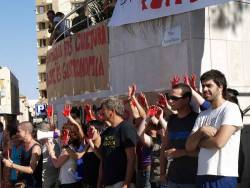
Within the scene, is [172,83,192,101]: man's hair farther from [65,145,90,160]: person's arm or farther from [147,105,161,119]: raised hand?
[65,145,90,160]: person's arm

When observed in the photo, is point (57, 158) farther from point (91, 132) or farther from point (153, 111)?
point (153, 111)

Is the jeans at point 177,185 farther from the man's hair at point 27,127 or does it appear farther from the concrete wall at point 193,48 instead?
the man's hair at point 27,127

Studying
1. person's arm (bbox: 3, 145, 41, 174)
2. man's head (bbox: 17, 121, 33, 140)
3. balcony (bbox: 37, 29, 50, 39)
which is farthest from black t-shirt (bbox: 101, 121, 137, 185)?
balcony (bbox: 37, 29, 50, 39)

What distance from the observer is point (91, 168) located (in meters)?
6.88

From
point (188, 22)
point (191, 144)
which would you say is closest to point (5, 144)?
point (188, 22)

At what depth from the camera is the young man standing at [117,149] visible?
588 centimetres

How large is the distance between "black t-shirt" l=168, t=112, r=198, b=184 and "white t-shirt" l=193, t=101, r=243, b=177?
19.7 inches

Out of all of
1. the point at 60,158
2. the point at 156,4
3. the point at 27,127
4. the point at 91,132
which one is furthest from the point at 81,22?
the point at 91,132

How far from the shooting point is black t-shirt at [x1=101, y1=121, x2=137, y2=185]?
19.5 ft

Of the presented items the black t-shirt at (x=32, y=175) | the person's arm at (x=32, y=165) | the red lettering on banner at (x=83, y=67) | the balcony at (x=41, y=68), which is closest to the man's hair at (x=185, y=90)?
the person's arm at (x=32, y=165)

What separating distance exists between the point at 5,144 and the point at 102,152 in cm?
535

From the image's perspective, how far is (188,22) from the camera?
7.61m

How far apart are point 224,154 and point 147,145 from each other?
6.08 ft

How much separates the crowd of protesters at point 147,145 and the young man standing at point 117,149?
11mm
